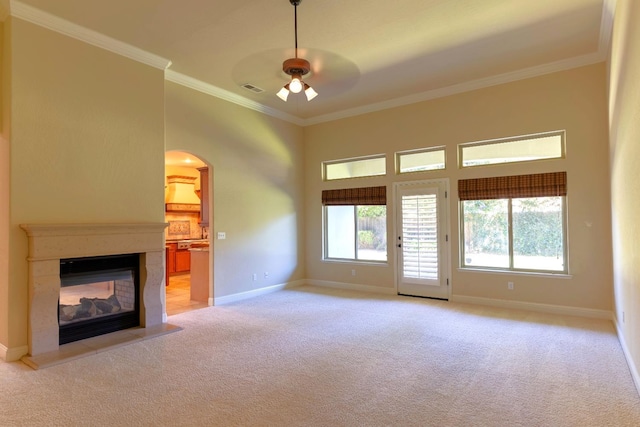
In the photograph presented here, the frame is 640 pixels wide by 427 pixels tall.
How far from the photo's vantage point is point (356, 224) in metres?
7.37

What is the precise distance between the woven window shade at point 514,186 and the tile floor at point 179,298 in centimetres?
477

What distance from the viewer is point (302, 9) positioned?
3.75 meters

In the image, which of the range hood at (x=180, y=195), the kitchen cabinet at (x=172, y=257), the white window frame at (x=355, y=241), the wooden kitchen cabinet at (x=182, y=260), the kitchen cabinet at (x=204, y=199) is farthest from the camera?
the range hood at (x=180, y=195)

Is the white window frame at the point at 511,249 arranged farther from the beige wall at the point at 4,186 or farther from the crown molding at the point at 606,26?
the beige wall at the point at 4,186

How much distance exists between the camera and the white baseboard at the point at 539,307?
4.92 meters

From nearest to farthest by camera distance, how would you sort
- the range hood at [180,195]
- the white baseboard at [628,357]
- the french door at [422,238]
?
the white baseboard at [628,357] < the french door at [422,238] < the range hood at [180,195]

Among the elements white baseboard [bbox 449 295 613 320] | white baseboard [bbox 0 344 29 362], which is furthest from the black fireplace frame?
white baseboard [bbox 449 295 613 320]

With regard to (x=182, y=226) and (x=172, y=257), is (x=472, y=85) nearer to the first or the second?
(x=172, y=257)

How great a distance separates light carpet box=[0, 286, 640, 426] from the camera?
261 centimetres

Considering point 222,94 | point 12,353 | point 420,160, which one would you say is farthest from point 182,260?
point 420,160

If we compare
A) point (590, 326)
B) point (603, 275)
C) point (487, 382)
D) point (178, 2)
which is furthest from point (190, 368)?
point (603, 275)

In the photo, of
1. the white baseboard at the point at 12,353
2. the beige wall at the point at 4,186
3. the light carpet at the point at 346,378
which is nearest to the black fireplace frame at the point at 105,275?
the white baseboard at the point at 12,353

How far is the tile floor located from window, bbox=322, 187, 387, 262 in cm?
280

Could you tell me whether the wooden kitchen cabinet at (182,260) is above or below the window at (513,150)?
below
